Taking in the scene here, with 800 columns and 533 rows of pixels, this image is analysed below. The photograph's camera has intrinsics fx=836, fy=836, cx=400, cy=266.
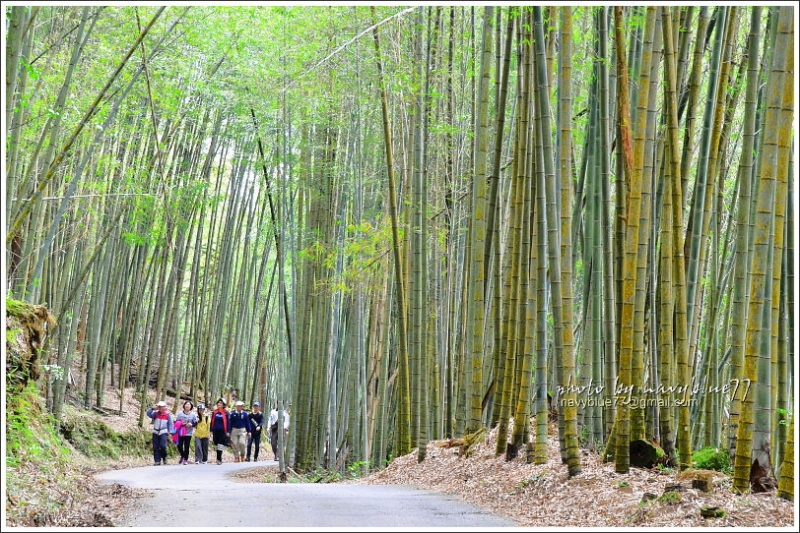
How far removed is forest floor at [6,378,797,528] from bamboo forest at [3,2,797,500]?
0.49 feet

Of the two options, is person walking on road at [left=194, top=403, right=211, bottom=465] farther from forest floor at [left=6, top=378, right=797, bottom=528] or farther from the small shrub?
the small shrub

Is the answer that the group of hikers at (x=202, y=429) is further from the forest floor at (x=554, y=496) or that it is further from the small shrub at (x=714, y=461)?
the small shrub at (x=714, y=461)

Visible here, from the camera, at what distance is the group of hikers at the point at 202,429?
428 inches

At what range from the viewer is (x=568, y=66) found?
4531 millimetres

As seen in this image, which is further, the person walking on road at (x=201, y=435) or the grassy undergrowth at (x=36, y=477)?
the person walking on road at (x=201, y=435)

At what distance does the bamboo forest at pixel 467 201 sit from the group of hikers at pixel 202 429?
3.87ft

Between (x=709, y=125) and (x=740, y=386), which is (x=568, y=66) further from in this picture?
(x=740, y=386)

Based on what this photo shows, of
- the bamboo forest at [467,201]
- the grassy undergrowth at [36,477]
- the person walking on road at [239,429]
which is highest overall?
the bamboo forest at [467,201]

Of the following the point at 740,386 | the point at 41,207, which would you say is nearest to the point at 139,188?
the point at 41,207

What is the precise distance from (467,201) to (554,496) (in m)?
4.69

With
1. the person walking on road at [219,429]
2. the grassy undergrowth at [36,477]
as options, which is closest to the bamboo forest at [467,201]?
the grassy undergrowth at [36,477]

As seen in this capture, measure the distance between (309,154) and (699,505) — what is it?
731cm

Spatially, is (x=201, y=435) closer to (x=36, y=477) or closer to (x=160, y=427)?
(x=160, y=427)

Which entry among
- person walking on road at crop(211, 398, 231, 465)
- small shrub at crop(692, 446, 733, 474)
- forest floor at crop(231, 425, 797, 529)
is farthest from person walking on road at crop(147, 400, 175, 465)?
small shrub at crop(692, 446, 733, 474)
